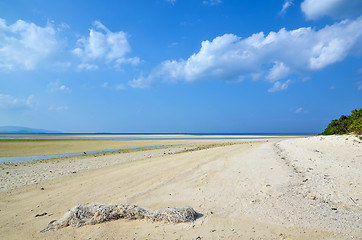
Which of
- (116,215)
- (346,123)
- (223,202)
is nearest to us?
(116,215)

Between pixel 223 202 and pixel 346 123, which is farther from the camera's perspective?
pixel 346 123

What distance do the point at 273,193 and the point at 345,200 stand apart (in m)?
1.50

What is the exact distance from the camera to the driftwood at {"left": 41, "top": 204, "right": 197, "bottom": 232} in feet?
13.0

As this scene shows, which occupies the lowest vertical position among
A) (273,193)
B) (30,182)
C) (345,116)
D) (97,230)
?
(30,182)

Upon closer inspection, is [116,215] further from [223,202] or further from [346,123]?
[346,123]

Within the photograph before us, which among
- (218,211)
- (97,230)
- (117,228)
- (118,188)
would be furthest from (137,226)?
(118,188)

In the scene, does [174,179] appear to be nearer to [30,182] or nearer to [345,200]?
[345,200]

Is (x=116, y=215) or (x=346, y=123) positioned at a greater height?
(x=346, y=123)

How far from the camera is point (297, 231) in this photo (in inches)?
132

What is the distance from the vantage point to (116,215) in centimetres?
419

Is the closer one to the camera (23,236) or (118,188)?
(23,236)

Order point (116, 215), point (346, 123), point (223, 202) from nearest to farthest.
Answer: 1. point (116, 215)
2. point (223, 202)
3. point (346, 123)

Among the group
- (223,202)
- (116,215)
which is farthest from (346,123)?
(116,215)

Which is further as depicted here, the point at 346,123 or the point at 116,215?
the point at 346,123
